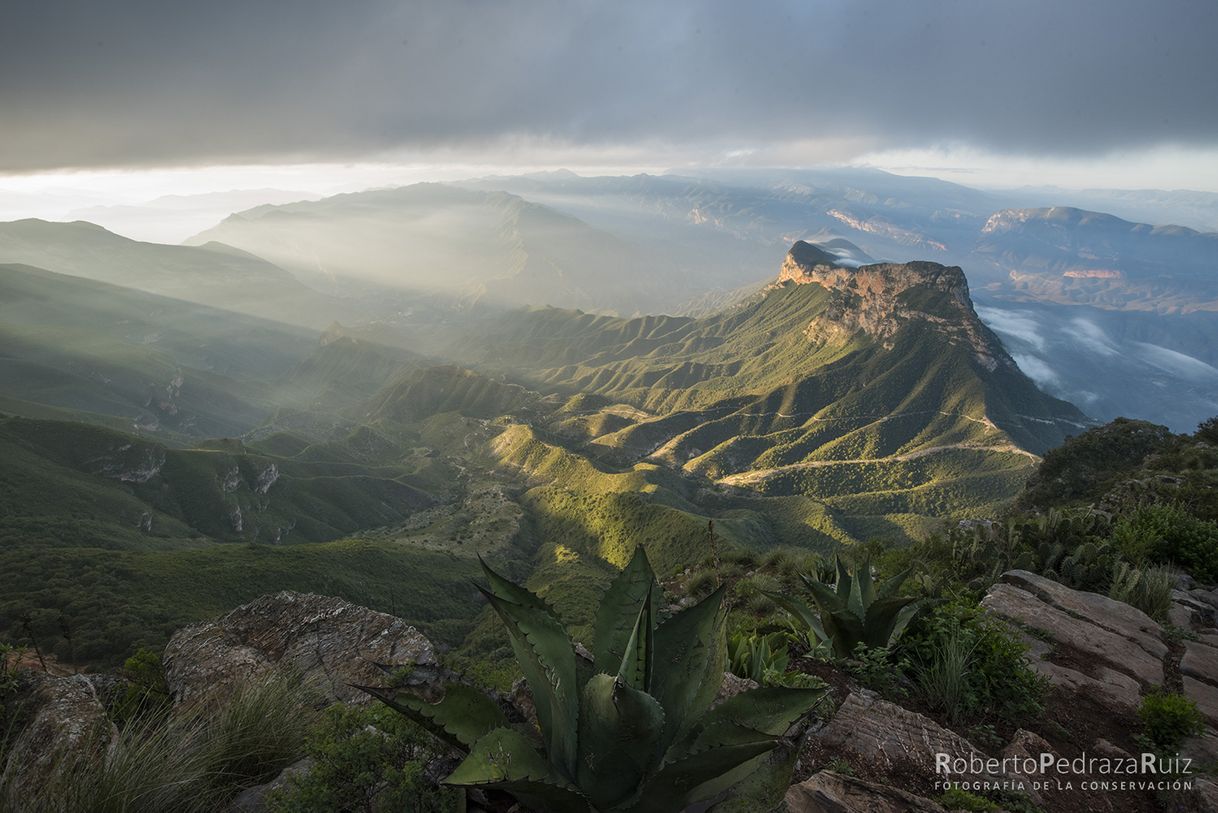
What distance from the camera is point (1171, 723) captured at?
489 centimetres

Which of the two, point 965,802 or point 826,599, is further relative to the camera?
point 826,599

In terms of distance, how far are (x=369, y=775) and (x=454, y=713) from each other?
21.7 inches

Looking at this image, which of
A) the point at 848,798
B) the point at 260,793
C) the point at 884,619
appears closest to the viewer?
the point at 848,798

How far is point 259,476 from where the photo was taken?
117 meters

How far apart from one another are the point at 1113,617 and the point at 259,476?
139 m

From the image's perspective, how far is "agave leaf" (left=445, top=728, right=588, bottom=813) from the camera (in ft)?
7.79

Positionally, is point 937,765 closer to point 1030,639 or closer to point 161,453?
point 1030,639

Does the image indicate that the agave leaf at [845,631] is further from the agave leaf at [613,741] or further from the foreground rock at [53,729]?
the foreground rock at [53,729]

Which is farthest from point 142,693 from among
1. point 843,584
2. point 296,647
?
point 843,584

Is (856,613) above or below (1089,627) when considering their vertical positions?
above

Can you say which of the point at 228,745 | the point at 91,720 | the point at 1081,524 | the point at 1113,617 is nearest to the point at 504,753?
the point at 228,745

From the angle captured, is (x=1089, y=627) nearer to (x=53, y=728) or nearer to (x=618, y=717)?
(x=618, y=717)

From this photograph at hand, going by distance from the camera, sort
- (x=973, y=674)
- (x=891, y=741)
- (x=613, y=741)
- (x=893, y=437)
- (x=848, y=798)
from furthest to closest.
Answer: (x=893, y=437) → (x=973, y=674) → (x=891, y=741) → (x=848, y=798) → (x=613, y=741)

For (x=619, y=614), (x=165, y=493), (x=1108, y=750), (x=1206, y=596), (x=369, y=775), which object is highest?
(x=619, y=614)
